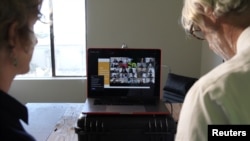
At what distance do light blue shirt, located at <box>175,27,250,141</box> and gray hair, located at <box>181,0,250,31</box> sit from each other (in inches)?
4.6

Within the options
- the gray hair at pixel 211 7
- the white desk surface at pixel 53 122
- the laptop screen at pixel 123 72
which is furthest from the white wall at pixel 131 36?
the gray hair at pixel 211 7

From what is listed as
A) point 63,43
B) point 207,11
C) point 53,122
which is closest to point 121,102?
point 53,122

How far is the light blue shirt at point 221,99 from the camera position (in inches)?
22.7

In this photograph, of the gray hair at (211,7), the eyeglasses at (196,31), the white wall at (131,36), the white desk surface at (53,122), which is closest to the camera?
the gray hair at (211,7)

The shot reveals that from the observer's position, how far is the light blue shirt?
58 centimetres

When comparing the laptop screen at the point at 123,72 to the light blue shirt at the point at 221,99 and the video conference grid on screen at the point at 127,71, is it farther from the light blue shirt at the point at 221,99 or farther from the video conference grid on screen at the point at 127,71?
the light blue shirt at the point at 221,99

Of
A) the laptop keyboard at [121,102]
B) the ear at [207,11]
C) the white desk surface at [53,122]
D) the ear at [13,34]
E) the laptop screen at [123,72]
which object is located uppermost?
the ear at [207,11]

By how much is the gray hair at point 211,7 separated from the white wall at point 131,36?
3.09 m

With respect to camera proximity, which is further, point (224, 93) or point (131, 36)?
point (131, 36)

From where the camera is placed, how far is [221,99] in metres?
0.58

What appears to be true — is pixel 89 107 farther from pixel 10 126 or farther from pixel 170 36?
pixel 170 36

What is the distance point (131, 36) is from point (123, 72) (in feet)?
7.30

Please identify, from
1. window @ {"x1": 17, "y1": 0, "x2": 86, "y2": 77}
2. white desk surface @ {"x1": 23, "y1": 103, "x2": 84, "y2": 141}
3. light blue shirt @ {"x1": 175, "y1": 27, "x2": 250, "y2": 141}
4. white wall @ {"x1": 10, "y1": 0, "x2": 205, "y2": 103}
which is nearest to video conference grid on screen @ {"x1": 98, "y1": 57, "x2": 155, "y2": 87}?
white desk surface @ {"x1": 23, "y1": 103, "x2": 84, "y2": 141}

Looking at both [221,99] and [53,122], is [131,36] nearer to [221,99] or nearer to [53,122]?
[53,122]
